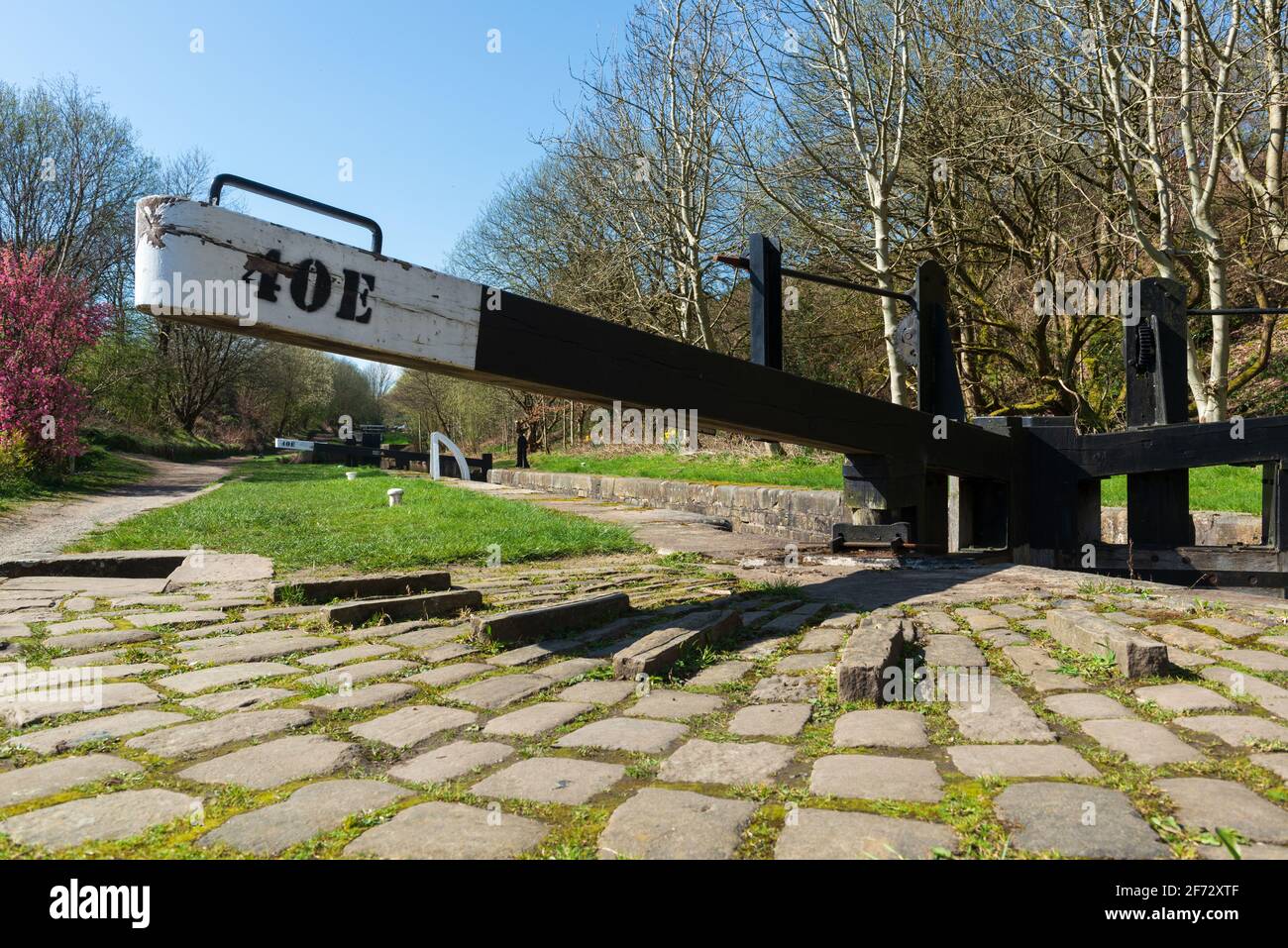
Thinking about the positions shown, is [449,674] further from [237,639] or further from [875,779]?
[875,779]

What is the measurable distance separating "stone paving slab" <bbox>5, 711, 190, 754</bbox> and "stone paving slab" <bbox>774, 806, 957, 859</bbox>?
1932mm

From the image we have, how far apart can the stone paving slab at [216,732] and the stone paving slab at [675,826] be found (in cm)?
121

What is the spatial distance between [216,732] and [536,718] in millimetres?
929

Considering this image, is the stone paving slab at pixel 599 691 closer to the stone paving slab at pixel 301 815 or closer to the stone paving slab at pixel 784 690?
the stone paving slab at pixel 784 690

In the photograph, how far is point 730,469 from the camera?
14.9 meters

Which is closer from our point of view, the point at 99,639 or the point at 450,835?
the point at 450,835

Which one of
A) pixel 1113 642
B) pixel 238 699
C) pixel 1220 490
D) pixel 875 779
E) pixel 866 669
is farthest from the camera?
pixel 1220 490

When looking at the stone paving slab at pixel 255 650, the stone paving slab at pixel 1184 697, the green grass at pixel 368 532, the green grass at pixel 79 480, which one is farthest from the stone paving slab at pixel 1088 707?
the green grass at pixel 79 480

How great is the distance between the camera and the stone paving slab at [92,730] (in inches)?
91.5

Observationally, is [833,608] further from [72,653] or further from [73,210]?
[73,210]

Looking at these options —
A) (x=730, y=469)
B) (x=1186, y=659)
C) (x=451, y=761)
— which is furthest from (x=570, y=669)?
(x=730, y=469)

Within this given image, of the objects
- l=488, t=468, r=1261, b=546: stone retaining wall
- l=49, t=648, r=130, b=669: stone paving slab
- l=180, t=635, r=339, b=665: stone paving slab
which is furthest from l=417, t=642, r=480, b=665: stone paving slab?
l=488, t=468, r=1261, b=546: stone retaining wall

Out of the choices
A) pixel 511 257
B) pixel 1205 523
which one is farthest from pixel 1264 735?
A: pixel 511 257
